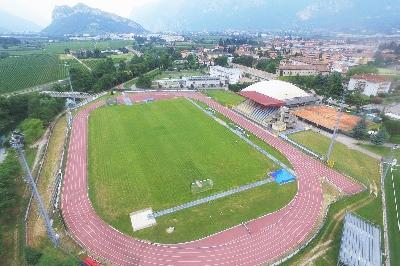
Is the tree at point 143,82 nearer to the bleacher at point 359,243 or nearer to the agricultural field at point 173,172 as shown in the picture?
the agricultural field at point 173,172

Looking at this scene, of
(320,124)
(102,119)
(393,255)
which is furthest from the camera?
(102,119)

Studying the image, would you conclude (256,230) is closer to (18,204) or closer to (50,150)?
(18,204)

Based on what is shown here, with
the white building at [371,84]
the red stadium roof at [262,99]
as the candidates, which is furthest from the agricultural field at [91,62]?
the white building at [371,84]

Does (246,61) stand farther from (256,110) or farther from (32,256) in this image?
(32,256)

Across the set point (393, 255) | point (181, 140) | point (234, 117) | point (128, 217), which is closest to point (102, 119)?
point (181, 140)

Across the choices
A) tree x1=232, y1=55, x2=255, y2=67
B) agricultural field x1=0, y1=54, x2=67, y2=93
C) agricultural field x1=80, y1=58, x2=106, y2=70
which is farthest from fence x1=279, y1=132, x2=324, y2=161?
agricultural field x1=80, y1=58, x2=106, y2=70

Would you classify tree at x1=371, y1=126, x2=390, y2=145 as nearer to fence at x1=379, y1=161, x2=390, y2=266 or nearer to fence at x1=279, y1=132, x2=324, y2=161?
fence at x1=379, y1=161, x2=390, y2=266

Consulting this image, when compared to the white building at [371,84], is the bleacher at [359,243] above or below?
below
